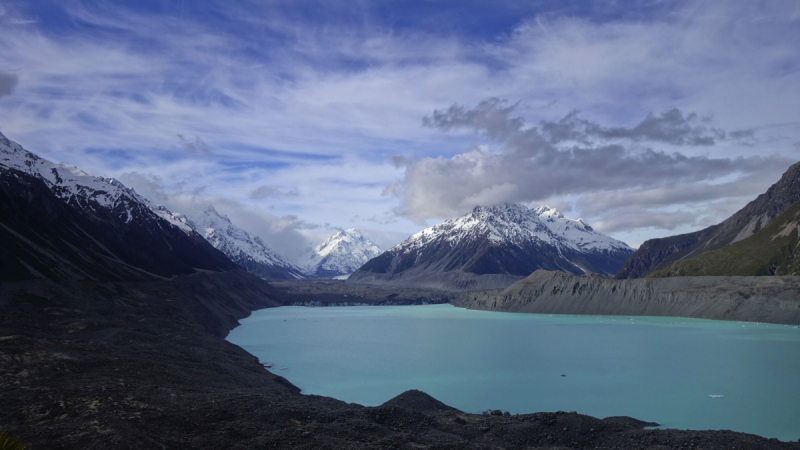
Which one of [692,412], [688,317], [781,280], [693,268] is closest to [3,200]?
[692,412]

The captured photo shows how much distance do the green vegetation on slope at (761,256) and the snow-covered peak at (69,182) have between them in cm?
14233

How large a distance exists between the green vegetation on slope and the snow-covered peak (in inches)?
5604

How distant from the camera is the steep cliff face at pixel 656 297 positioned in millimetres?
92812

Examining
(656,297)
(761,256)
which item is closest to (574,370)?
(656,297)

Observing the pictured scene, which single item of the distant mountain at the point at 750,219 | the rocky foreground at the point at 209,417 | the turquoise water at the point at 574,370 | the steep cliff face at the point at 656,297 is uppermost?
the distant mountain at the point at 750,219

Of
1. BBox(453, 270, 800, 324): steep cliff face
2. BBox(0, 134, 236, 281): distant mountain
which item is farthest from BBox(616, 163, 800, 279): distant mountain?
BBox(0, 134, 236, 281): distant mountain

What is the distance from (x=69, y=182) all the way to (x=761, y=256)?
161661 millimetres

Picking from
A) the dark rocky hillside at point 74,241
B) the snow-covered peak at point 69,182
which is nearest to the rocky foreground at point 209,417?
the dark rocky hillside at point 74,241

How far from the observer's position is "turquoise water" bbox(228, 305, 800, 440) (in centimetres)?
3095

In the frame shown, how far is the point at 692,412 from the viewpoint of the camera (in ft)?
96.5

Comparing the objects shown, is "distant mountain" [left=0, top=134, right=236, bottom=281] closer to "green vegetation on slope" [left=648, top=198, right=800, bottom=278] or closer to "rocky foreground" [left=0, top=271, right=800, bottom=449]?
"rocky foreground" [left=0, top=271, right=800, bottom=449]

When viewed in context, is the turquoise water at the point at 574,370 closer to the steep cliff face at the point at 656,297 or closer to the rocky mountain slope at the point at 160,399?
the rocky mountain slope at the point at 160,399

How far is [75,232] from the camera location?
288ft

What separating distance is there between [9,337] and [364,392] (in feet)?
70.8
